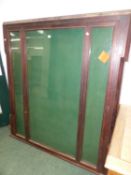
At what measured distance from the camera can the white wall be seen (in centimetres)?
149

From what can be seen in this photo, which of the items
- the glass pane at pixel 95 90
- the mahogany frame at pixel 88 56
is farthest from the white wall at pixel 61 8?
the glass pane at pixel 95 90

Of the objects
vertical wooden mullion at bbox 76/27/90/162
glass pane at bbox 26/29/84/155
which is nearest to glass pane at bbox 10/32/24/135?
glass pane at bbox 26/29/84/155

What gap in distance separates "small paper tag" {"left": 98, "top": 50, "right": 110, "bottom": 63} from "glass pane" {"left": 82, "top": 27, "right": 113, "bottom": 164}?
1cm

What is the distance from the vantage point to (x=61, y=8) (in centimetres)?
172

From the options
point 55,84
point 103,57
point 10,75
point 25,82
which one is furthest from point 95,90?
point 10,75

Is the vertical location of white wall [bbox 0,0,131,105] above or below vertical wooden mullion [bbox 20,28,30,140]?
above

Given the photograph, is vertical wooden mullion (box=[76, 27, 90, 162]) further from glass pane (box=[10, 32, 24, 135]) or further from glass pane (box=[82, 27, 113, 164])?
glass pane (box=[10, 32, 24, 135])

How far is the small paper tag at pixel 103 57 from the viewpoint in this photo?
1414mm

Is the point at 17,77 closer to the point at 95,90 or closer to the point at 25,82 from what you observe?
the point at 25,82

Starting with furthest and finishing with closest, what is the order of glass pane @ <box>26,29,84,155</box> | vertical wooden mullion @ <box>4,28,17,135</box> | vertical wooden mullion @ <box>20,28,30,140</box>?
vertical wooden mullion @ <box>4,28,17,135</box>, vertical wooden mullion @ <box>20,28,30,140</box>, glass pane @ <box>26,29,84,155</box>

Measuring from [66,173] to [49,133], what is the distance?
548mm

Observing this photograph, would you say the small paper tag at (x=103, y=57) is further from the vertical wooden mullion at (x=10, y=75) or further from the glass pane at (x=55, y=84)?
the vertical wooden mullion at (x=10, y=75)

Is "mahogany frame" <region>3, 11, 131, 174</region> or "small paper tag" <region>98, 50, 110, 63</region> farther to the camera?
"small paper tag" <region>98, 50, 110, 63</region>

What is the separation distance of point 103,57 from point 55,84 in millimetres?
678
